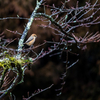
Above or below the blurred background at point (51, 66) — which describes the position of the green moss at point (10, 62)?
above

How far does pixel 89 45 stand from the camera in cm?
704

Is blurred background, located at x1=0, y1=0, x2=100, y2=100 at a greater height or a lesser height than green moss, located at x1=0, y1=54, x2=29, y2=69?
lesser

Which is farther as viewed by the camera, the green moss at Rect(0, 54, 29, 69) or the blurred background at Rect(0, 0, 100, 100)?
the blurred background at Rect(0, 0, 100, 100)

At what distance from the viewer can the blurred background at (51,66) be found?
6848mm

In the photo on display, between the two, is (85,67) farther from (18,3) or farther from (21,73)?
(21,73)

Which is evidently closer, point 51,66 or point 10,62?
point 10,62

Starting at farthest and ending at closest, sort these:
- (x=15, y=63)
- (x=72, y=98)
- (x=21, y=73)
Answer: (x=72, y=98)
(x=21, y=73)
(x=15, y=63)

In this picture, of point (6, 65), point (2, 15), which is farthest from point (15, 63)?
point (2, 15)

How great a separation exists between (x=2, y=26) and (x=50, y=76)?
2.49 metres

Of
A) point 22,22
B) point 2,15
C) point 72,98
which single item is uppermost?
point 2,15

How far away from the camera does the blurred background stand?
6.85 meters

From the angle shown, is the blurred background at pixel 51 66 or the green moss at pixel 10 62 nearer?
the green moss at pixel 10 62

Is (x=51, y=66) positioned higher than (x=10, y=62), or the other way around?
(x=10, y=62)

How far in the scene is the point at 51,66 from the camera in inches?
299
